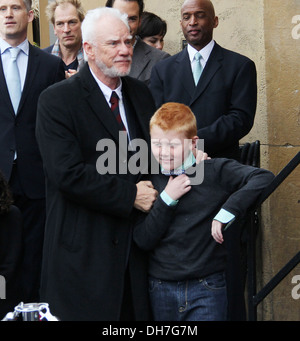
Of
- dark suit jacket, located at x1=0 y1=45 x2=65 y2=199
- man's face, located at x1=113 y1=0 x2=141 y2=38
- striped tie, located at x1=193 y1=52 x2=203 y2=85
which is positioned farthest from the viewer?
man's face, located at x1=113 y1=0 x2=141 y2=38

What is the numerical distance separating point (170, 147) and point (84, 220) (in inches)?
22.6

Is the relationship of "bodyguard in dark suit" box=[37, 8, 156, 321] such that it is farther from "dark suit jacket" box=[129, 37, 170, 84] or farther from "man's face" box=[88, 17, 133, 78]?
"dark suit jacket" box=[129, 37, 170, 84]

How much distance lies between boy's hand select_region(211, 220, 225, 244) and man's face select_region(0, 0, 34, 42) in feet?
7.52

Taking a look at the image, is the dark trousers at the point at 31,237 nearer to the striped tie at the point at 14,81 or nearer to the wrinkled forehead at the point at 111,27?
the striped tie at the point at 14,81

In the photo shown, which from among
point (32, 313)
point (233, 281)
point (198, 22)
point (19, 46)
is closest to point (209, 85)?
point (198, 22)

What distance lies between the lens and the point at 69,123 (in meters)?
3.96

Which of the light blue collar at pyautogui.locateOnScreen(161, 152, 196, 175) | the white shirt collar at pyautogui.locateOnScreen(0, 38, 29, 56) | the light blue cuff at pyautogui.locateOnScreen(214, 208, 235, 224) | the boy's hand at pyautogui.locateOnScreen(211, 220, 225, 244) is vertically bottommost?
the boy's hand at pyautogui.locateOnScreen(211, 220, 225, 244)

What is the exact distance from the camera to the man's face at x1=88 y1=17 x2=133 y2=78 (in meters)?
4.10

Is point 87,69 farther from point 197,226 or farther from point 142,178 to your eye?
point 197,226

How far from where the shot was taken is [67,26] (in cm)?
604

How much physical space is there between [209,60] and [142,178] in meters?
1.47

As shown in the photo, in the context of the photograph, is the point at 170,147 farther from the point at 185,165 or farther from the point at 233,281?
the point at 233,281

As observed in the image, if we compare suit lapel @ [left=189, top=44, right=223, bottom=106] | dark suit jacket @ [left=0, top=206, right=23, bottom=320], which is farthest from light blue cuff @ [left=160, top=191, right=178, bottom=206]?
suit lapel @ [left=189, top=44, right=223, bottom=106]

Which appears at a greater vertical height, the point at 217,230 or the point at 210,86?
the point at 210,86
